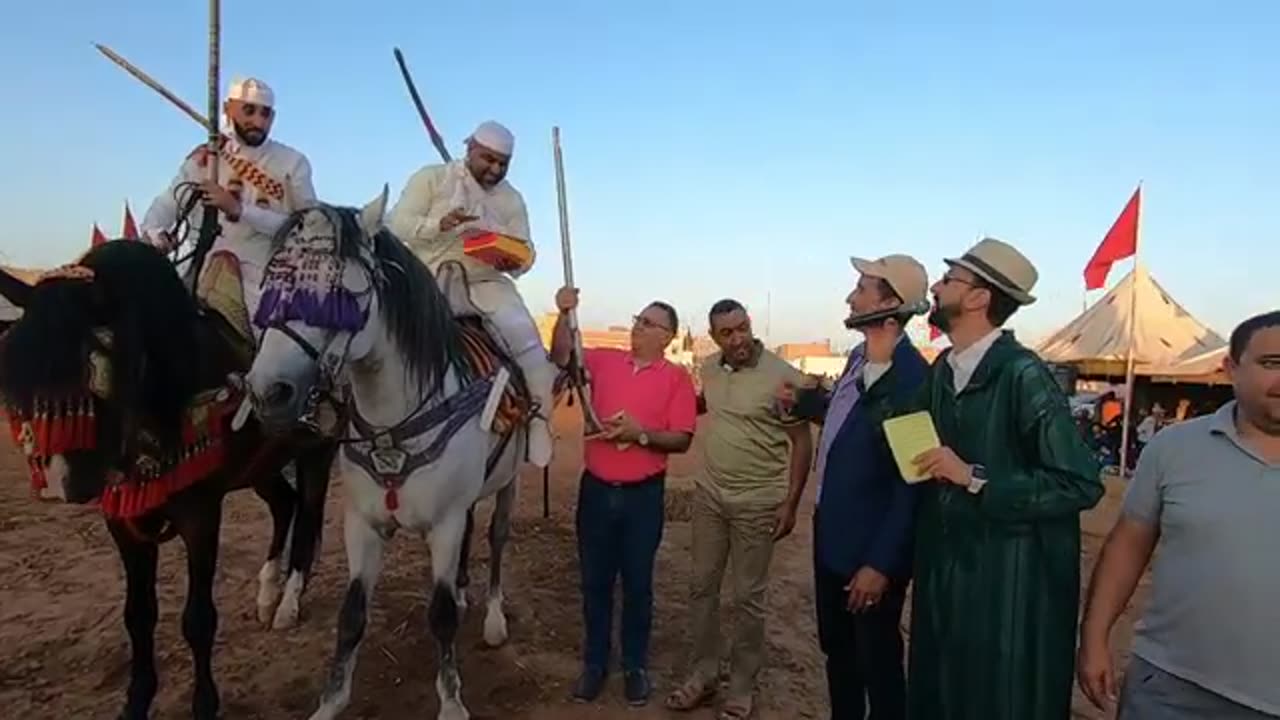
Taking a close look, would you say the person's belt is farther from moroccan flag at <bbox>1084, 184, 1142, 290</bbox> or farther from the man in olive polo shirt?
moroccan flag at <bbox>1084, 184, 1142, 290</bbox>

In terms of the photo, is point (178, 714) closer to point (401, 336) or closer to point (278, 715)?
point (278, 715)

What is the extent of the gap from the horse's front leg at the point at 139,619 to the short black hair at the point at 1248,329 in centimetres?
445

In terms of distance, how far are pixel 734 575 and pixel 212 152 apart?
11.9ft

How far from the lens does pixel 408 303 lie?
14.1 feet

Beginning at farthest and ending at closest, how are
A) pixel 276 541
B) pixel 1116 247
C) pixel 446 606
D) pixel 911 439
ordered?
pixel 1116 247 < pixel 276 541 < pixel 446 606 < pixel 911 439

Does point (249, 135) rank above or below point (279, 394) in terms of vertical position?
above

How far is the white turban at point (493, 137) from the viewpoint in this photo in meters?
5.32

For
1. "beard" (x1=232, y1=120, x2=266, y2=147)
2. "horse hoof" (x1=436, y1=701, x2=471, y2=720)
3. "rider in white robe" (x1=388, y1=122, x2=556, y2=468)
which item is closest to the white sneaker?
"rider in white robe" (x1=388, y1=122, x2=556, y2=468)

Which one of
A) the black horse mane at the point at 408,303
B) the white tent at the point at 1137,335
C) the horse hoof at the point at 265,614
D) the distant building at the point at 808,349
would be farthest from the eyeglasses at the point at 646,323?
the distant building at the point at 808,349

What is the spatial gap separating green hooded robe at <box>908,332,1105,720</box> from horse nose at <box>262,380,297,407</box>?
7.71 feet

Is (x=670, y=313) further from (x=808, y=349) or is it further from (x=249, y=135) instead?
(x=808, y=349)

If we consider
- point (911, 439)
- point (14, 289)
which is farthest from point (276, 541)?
point (911, 439)

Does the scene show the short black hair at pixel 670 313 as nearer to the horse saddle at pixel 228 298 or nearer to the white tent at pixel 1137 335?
the horse saddle at pixel 228 298

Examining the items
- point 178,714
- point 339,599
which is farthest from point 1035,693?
point 339,599
